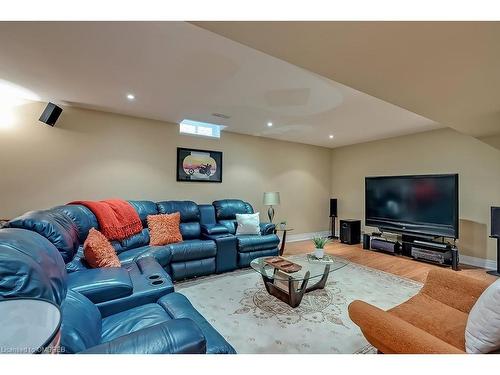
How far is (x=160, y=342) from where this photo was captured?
870 mm

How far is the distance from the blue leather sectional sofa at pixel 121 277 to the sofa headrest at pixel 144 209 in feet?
0.05

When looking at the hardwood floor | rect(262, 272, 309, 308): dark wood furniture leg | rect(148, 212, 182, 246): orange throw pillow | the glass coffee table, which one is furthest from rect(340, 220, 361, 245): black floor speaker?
rect(148, 212, 182, 246): orange throw pillow

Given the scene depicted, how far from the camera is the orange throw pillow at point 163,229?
3.29 metres

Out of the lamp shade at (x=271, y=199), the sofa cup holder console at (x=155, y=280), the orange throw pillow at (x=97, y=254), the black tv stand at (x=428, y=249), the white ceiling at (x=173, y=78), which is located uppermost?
the white ceiling at (x=173, y=78)

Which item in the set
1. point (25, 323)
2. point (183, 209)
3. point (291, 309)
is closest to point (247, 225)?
point (183, 209)

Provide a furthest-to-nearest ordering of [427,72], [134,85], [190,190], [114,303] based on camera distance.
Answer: [190,190], [134,85], [114,303], [427,72]

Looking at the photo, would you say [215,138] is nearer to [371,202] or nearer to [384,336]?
[371,202]

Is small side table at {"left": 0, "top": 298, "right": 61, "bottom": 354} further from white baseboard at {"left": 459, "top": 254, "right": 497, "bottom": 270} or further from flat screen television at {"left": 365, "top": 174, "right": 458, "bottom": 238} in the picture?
white baseboard at {"left": 459, "top": 254, "right": 497, "bottom": 270}

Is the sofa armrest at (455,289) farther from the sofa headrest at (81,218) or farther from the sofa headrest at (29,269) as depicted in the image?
the sofa headrest at (81,218)

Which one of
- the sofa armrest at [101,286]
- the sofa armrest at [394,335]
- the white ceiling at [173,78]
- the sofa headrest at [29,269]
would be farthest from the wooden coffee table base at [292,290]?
the white ceiling at [173,78]

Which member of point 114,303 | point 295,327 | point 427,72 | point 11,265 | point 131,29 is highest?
point 131,29

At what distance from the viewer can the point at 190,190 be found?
4449 millimetres

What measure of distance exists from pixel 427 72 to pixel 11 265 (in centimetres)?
246

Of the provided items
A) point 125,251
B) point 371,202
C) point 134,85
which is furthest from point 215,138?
point 371,202
